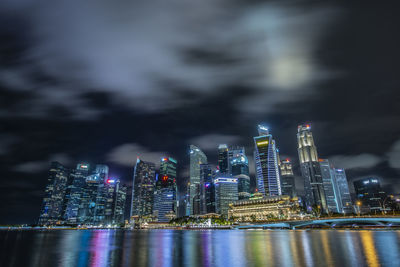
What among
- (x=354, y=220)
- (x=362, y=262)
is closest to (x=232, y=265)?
(x=362, y=262)

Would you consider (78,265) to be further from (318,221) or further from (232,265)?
(318,221)

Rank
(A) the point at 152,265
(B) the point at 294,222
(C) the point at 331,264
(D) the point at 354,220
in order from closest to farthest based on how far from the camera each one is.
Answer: (C) the point at 331,264, (A) the point at 152,265, (D) the point at 354,220, (B) the point at 294,222

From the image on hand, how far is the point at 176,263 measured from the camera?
99.6 ft

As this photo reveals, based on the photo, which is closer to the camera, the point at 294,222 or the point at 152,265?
the point at 152,265

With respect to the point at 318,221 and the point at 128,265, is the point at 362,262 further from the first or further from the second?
the point at 318,221

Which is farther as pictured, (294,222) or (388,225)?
(294,222)

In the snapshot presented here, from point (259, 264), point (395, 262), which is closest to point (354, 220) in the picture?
point (395, 262)

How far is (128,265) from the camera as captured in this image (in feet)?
96.6

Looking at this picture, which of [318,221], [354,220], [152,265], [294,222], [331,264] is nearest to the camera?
[331,264]

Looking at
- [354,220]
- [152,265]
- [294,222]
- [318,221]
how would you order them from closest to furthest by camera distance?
[152,265]
[354,220]
[318,221]
[294,222]

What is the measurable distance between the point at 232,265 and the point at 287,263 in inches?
261

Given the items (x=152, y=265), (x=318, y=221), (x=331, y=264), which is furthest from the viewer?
(x=318, y=221)

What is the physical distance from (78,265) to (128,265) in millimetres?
7116

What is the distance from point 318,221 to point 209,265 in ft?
398
